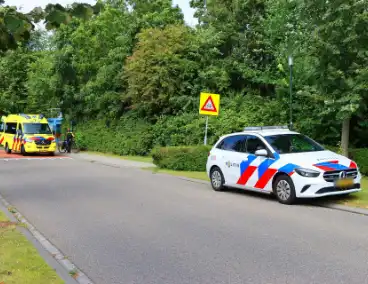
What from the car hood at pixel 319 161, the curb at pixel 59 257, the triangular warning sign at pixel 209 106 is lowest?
the curb at pixel 59 257

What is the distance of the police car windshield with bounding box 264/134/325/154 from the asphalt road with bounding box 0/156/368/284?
1.29 meters

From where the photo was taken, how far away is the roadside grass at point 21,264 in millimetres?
5500

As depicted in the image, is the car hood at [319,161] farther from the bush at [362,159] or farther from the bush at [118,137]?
the bush at [118,137]

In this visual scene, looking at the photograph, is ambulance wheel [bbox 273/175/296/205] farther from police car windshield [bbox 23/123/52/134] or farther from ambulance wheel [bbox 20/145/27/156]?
police car windshield [bbox 23/123/52/134]

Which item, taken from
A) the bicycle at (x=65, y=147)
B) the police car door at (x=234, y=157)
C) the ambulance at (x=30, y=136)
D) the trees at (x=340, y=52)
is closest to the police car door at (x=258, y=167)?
the police car door at (x=234, y=157)

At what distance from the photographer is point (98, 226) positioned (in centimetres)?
895

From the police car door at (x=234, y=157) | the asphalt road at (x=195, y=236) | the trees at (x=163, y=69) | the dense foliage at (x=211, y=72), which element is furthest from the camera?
the trees at (x=163, y=69)

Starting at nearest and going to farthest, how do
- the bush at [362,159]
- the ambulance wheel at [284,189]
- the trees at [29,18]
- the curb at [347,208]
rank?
the trees at [29,18], the curb at [347,208], the ambulance wheel at [284,189], the bush at [362,159]

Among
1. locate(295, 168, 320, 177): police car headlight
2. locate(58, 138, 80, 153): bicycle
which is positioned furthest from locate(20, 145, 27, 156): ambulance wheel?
locate(295, 168, 320, 177): police car headlight

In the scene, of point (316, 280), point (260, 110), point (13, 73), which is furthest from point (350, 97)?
point (13, 73)

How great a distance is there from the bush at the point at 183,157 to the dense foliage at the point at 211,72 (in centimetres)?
339

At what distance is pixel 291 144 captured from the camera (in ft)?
39.0

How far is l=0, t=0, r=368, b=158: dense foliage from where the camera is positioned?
15062 millimetres

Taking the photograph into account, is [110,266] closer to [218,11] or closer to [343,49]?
[343,49]
